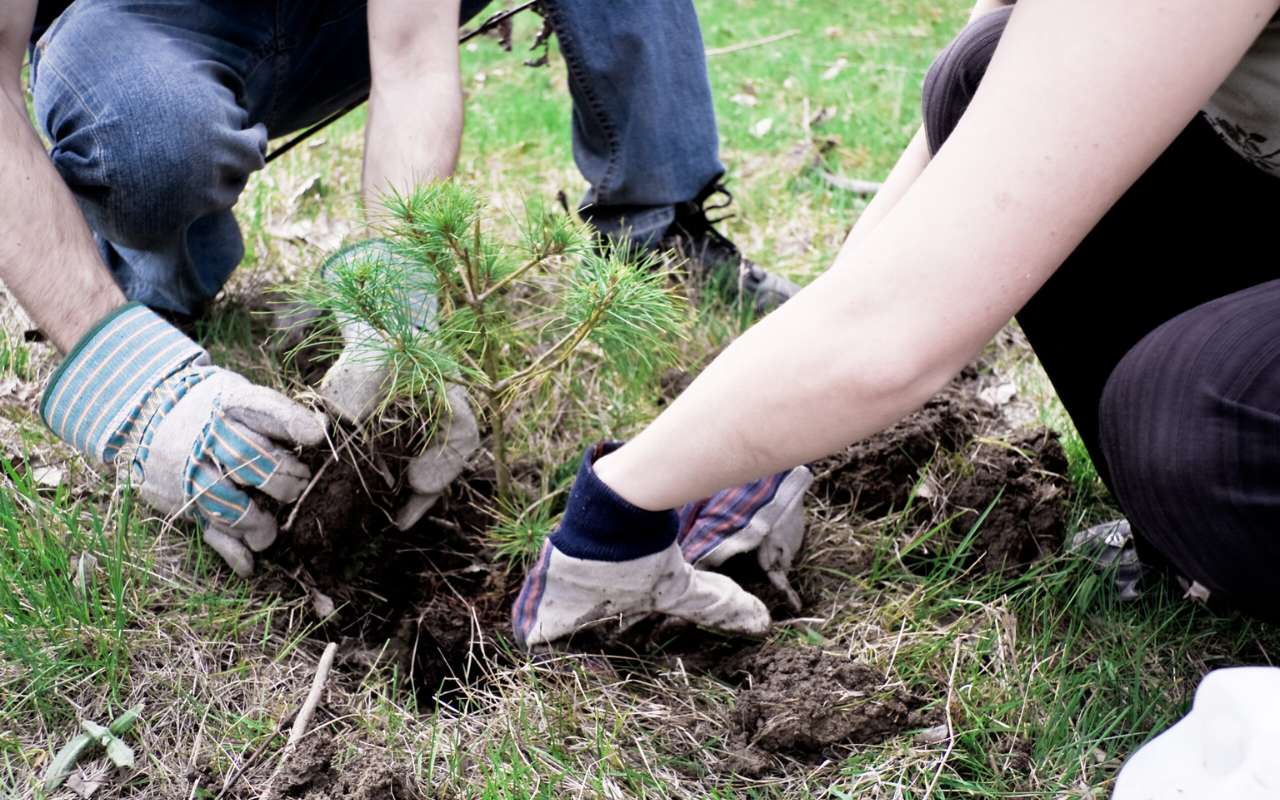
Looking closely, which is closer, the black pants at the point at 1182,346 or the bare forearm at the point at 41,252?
the black pants at the point at 1182,346

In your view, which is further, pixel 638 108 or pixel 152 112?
pixel 638 108

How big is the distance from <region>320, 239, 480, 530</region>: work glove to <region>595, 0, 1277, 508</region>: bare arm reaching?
1.68ft

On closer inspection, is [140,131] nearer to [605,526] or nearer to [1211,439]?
[605,526]

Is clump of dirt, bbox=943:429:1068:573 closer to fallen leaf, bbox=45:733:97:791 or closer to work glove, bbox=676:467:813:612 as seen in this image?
work glove, bbox=676:467:813:612

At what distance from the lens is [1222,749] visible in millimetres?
853

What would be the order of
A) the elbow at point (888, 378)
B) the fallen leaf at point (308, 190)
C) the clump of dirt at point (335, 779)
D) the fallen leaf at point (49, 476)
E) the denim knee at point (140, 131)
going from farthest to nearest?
the fallen leaf at point (308, 190)
the denim knee at point (140, 131)
the fallen leaf at point (49, 476)
the clump of dirt at point (335, 779)
the elbow at point (888, 378)

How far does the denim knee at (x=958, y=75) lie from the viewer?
1.28 meters

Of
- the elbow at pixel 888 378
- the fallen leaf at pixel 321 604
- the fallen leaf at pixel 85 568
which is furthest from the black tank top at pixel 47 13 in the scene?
the elbow at pixel 888 378

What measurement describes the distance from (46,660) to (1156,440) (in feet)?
4.18

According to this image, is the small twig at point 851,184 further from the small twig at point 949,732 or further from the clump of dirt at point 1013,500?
the small twig at point 949,732

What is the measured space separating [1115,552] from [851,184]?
154 cm

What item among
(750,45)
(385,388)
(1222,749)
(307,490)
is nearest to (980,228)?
(1222,749)

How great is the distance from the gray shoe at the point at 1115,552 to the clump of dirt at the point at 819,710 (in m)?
0.36

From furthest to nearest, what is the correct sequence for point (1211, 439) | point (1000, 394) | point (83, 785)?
point (1000, 394)
point (83, 785)
point (1211, 439)
